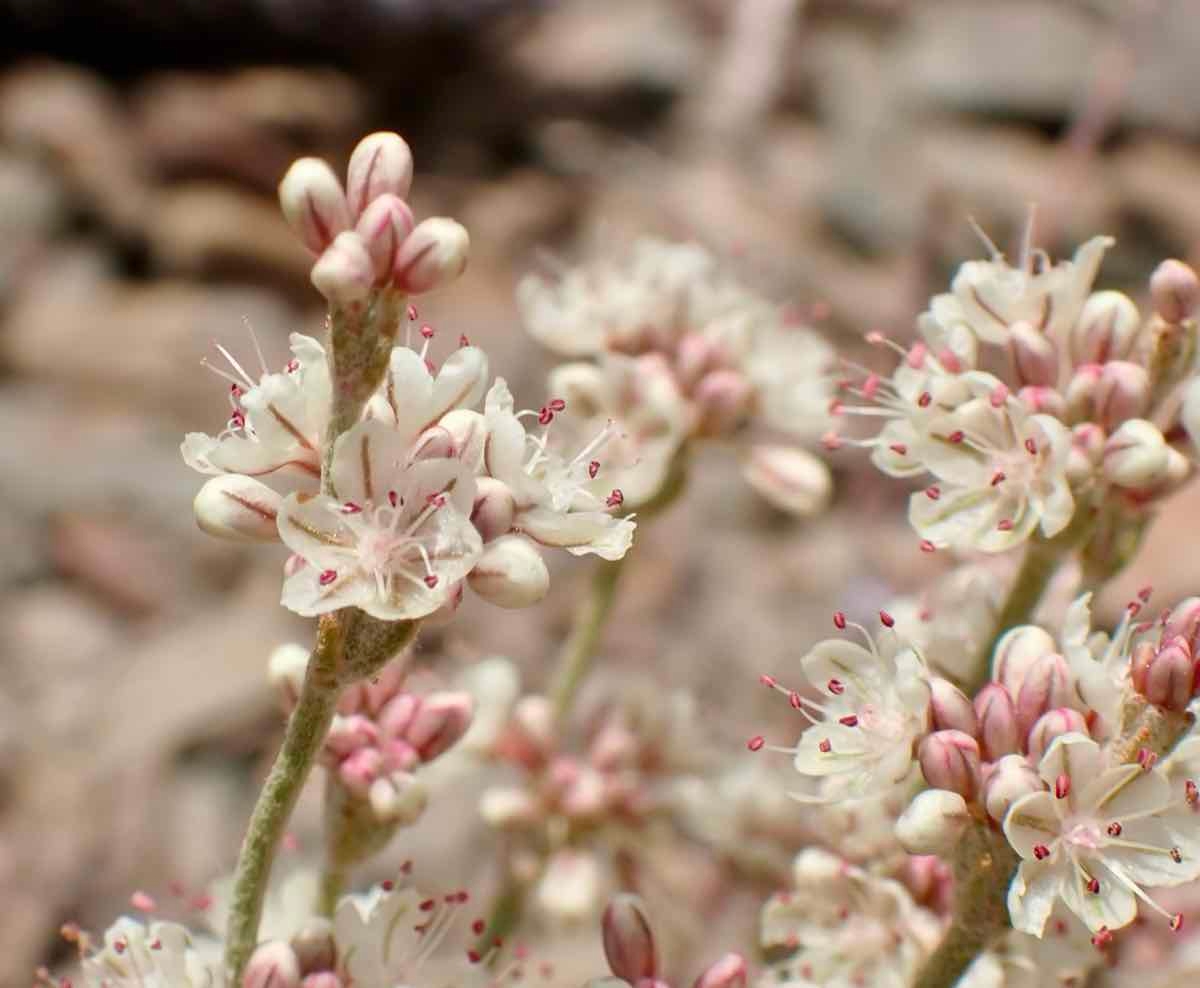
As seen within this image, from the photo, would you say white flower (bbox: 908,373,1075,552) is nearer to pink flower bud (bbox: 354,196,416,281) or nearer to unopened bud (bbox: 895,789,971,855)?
unopened bud (bbox: 895,789,971,855)

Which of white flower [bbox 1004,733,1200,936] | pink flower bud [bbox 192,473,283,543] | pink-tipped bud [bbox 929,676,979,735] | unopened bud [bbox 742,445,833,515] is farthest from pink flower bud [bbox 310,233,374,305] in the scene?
unopened bud [bbox 742,445,833,515]

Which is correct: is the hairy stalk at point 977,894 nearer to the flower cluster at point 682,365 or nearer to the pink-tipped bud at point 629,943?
the pink-tipped bud at point 629,943

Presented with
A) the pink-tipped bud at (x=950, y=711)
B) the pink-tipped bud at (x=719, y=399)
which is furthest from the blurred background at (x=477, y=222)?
the pink-tipped bud at (x=950, y=711)

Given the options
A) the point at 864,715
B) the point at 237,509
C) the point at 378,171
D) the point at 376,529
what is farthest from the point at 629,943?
the point at 378,171

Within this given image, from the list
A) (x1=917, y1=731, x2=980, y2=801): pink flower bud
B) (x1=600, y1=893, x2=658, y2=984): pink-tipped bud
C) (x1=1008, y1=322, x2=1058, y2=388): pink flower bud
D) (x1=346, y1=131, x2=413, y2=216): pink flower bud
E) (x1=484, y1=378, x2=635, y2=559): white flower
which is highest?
(x1=346, y1=131, x2=413, y2=216): pink flower bud

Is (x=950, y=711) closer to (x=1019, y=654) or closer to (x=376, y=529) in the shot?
(x=1019, y=654)

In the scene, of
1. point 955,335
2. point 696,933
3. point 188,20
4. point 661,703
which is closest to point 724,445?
point 661,703
